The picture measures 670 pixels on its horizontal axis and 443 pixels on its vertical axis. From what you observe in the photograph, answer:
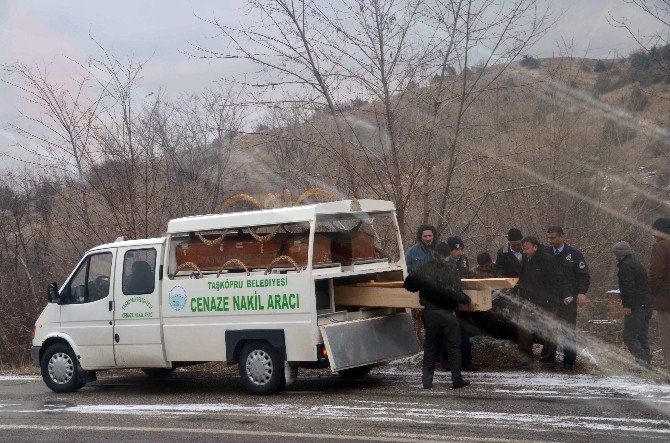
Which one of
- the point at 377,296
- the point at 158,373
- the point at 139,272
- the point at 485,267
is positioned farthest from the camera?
the point at 158,373

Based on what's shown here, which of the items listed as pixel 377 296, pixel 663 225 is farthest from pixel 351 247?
pixel 663 225

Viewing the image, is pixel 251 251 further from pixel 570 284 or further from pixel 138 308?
pixel 570 284

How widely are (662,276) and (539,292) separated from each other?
1.56 meters

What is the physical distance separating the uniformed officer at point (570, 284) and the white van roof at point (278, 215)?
89.6 inches

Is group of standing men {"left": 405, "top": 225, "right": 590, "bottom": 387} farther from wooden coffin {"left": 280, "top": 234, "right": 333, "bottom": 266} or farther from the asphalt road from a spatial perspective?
wooden coffin {"left": 280, "top": 234, "right": 333, "bottom": 266}

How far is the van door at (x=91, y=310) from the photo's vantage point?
11.5 metres

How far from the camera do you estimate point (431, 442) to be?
7.28 metres

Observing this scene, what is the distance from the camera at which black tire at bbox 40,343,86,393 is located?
11.8 m

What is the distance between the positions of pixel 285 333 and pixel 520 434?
3438 mm

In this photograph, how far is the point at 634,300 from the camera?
37.1ft

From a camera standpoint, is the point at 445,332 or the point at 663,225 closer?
the point at 445,332

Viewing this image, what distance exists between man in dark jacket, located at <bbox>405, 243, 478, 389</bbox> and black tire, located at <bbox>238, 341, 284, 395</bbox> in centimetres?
178

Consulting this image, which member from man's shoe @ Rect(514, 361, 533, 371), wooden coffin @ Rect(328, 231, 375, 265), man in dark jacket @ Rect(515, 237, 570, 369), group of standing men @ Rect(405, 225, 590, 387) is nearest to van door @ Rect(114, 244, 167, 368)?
wooden coffin @ Rect(328, 231, 375, 265)

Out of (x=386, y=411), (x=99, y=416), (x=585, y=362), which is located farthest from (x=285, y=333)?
(x=585, y=362)
